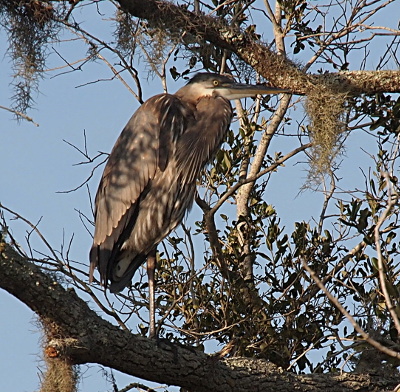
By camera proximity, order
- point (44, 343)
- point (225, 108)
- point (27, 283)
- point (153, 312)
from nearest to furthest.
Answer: point (27, 283) < point (44, 343) < point (153, 312) < point (225, 108)

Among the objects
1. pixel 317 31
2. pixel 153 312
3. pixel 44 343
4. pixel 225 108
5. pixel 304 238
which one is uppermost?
pixel 317 31

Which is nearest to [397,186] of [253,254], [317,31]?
[253,254]

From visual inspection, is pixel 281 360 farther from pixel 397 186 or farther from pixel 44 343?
pixel 44 343

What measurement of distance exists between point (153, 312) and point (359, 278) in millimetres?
1151

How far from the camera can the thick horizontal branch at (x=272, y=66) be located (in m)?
4.06

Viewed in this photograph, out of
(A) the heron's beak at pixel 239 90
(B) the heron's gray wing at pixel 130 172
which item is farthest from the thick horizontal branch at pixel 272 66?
(B) the heron's gray wing at pixel 130 172

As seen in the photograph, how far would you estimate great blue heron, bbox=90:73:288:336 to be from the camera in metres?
4.48

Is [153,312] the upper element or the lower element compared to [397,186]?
lower

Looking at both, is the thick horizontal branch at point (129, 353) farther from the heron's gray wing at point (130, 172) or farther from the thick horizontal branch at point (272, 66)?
the thick horizontal branch at point (272, 66)

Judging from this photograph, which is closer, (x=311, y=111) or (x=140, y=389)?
Result: (x=140, y=389)

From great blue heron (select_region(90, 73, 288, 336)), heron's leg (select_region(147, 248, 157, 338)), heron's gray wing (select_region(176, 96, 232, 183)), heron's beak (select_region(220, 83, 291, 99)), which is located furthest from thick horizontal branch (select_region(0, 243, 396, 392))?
heron's beak (select_region(220, 83, 291, 99))

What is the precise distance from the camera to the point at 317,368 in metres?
4.14

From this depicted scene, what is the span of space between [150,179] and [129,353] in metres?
1.60

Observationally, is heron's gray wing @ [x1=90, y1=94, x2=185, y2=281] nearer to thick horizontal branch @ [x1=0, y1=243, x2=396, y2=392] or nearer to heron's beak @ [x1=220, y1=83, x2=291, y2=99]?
heron's beak @ [x1=220, y1=83, x2=291, y2=99]
